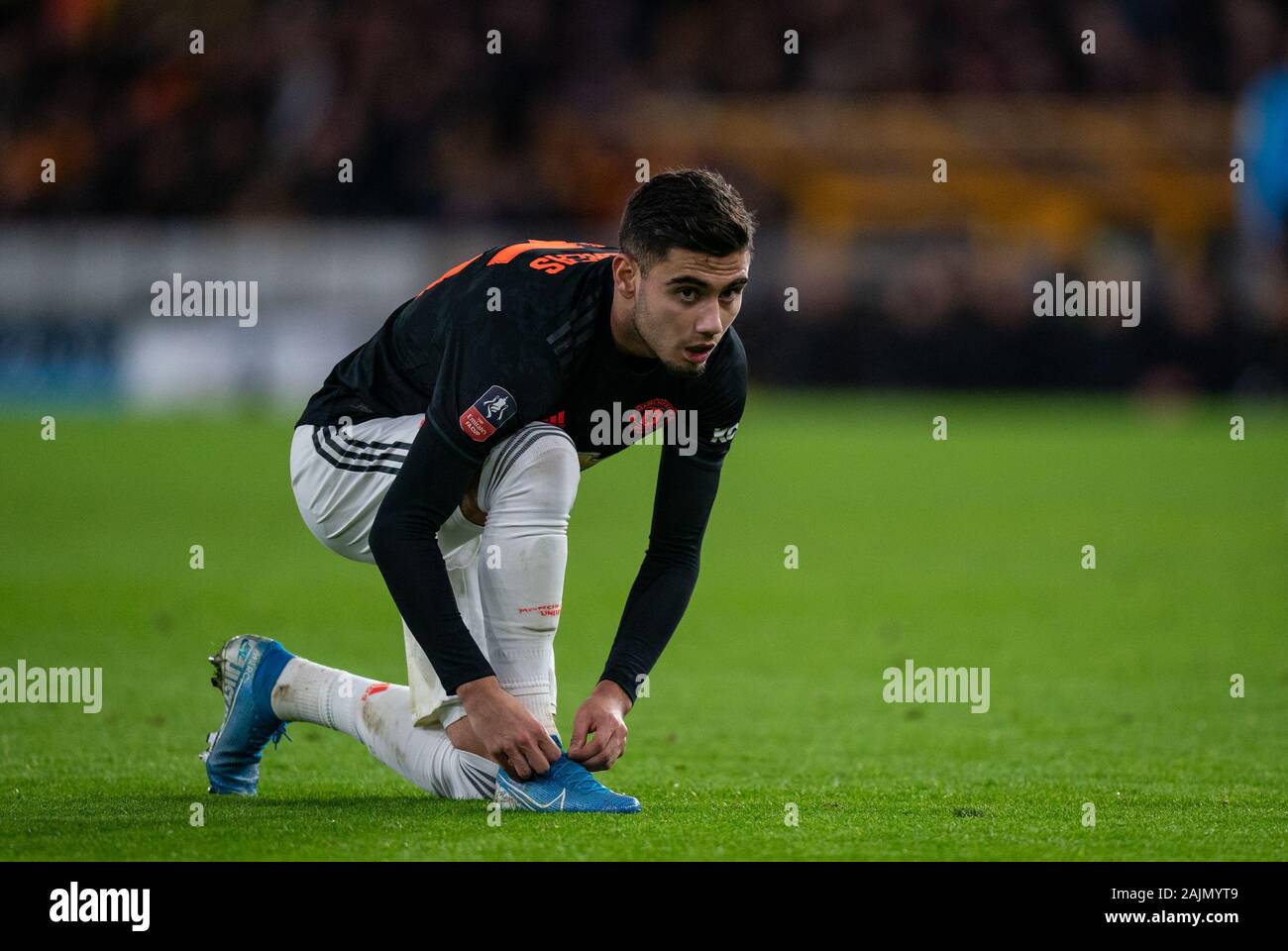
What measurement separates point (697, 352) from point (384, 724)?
4.70 ft

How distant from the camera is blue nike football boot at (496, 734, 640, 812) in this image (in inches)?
178

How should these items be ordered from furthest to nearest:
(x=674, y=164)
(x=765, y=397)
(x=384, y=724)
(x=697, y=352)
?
(x=674, y=164)
(x=765, y=397)
(x=384, y=724)
(x=697, y=352)

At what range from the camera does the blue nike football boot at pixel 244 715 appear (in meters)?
5.02

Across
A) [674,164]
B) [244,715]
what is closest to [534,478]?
[244,715]

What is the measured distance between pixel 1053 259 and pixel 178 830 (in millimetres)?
25239

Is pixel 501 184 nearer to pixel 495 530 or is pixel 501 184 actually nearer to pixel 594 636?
pixel 594 636

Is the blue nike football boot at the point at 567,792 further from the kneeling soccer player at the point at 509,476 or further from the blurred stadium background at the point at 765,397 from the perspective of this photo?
the blurred stadium background at the point at 765,397

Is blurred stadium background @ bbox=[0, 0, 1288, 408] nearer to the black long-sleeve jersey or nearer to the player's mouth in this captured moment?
the black long-sleeve jersey

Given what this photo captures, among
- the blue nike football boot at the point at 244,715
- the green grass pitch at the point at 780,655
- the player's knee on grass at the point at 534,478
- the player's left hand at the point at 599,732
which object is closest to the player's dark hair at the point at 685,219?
the player's knee on grass at the point at 534,478

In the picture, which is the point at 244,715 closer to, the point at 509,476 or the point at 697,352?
the point at 509,476

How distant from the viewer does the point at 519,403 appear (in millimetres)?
4375

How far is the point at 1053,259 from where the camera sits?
2805 cm

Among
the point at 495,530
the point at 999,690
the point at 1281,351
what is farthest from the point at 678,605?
the point at 1281,351
